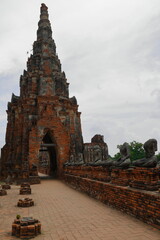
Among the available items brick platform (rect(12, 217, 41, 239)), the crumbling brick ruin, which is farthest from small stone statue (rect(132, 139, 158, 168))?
brick platform (rect(12, 217, 41, 239))

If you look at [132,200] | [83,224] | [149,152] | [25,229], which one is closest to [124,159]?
[149,152]

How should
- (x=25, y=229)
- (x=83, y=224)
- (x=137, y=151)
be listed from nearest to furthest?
(x=25, y=229) < (x=83, y=224) < (x=137, y=151)

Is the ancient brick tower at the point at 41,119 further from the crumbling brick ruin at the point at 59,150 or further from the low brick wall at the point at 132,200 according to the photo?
the low brick wall at the point at 132,200

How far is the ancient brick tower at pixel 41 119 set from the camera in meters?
17.8

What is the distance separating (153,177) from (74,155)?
47.0ft

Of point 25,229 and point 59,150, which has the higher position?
Result: point 59,150

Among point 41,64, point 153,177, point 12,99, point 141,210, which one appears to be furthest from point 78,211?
point 41,64

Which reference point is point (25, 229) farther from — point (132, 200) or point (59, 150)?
point (59, 150)

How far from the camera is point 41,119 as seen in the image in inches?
710

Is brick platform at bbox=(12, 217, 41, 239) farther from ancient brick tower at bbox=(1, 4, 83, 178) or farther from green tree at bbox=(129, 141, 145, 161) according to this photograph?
green tree at bbox=(129, 141, 145, 161)

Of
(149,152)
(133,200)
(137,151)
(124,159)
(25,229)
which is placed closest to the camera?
(25,229)

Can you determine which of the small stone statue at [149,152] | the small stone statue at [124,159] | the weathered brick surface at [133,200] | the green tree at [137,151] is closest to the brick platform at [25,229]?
the weathered brick surface at [133,200]

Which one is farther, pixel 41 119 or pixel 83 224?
pixel 41 119

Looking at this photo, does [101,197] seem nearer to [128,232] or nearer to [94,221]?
[94,221]
